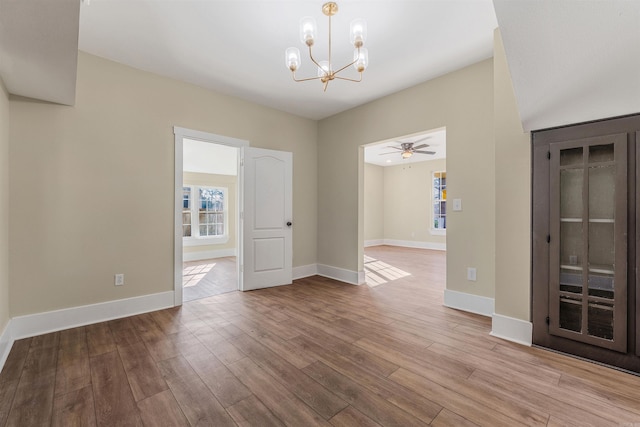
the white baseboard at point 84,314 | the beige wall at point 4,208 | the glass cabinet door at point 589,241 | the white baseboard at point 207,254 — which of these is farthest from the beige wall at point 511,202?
the white baseboard at point 207,254

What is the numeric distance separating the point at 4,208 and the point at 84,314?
1209mm

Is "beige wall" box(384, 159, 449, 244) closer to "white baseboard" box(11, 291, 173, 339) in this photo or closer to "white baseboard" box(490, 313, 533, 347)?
"white baseboard" box(490, 313, 533, 347)

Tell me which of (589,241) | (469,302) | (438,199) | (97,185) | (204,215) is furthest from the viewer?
(438,199)

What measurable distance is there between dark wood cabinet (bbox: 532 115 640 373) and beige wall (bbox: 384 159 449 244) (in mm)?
6045

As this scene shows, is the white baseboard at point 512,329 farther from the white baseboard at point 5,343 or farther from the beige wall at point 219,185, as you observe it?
the beige wall at point 219,185

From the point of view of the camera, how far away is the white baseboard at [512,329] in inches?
89.7

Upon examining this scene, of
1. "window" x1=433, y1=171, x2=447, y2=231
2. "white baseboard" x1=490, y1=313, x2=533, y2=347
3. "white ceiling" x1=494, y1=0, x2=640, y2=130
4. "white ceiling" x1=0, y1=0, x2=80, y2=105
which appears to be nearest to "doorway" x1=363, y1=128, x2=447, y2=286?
"window" x1=433, y1=171, x2=447, y2=231

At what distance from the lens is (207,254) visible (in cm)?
692

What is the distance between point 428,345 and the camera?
2.27 metres

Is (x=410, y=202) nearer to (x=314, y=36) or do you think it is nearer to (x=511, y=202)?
(x=511, y=202)

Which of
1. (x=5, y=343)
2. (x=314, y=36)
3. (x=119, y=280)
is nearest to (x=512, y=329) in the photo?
(x=314, y=36)

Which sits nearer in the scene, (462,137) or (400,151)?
(462,137)

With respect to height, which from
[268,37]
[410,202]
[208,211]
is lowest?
[208,211]

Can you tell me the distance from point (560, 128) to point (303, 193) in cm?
345
